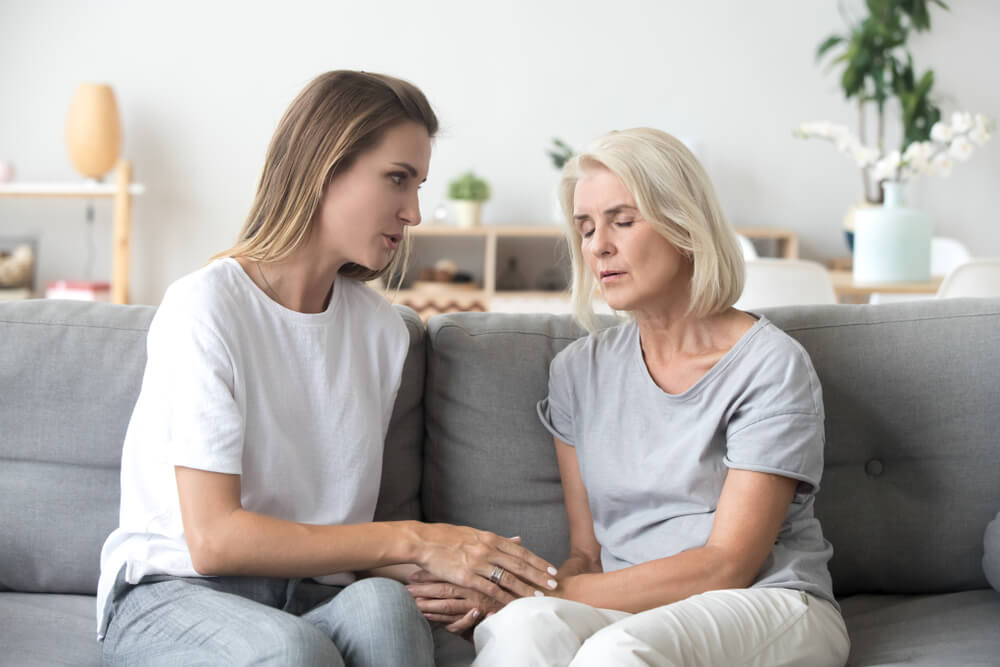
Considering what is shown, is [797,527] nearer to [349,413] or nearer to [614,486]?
[614,486]

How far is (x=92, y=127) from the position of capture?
4578mm

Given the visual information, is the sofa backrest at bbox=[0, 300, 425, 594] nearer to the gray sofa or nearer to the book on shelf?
the gray sofa

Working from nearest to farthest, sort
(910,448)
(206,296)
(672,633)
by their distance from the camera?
(672,633)
(206,296)
(910,448)

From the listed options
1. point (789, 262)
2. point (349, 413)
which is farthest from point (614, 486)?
point (789, 262)

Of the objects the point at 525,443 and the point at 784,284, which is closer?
the point at 525,443

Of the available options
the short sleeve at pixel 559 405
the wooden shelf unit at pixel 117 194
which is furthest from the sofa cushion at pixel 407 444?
the wooden shelf unit at pixel 117 194

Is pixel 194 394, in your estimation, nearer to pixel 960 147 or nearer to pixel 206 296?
pixel 206 296

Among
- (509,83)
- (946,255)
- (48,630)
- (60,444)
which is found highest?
(509,83)

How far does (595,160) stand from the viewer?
4.91ft

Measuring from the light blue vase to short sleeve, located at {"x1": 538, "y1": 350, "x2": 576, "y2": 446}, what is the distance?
161 cm

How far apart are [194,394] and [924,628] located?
1.12 m

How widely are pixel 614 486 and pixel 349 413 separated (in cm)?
41

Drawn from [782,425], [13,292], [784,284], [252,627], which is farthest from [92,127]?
[782,425]

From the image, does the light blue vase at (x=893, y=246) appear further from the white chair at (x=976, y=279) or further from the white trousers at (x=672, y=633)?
the white trousers at (x=672, y=633)
